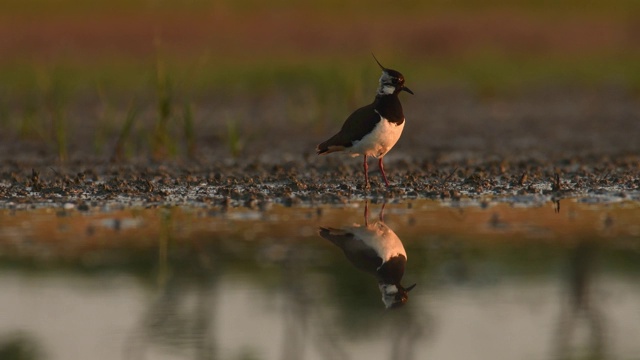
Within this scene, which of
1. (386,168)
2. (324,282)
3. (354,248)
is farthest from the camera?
(386,168)

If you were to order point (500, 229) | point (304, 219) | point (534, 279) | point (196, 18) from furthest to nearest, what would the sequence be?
1. point (196, 18)
2. point (304, 219)
3. point (500, 229)
4. point (534, 279)

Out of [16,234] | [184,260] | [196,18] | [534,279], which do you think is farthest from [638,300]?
[196,18]

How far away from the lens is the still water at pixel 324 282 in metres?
4.98

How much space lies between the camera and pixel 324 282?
236 inches

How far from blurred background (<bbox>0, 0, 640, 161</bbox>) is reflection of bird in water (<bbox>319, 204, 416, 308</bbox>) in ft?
12.5

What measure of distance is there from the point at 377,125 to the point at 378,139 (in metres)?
0.12

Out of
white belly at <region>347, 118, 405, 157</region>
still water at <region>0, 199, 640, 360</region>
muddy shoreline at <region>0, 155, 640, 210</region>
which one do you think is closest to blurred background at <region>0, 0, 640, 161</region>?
muddy shoreline at <region>0, 155, 640, 210</region>

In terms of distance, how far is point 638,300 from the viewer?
557 cm

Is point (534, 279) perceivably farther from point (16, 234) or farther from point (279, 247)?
point (16, 234)

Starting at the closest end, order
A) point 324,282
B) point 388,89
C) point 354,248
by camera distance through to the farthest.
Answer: point 324,282
point 354,248
point 388,89

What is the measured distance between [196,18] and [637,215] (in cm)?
2297

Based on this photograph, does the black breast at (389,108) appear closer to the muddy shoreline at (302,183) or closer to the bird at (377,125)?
the bird at (377,125)

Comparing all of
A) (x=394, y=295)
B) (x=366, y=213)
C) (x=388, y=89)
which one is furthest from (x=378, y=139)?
(x=394, y=295)

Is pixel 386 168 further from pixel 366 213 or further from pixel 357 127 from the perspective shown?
pixel 366 213
